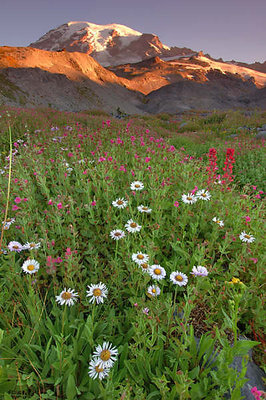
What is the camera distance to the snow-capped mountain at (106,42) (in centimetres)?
13962

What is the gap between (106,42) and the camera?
149 metres

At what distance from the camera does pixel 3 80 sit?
37438mm

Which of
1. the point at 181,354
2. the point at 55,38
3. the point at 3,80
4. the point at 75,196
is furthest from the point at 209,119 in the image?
the point at 55,38

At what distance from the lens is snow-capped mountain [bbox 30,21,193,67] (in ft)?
458

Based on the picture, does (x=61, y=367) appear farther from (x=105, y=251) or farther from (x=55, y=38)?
(x=55, y=38)

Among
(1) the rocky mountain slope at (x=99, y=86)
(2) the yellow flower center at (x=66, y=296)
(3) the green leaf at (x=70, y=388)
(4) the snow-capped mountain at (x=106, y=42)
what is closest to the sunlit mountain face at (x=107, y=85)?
(1) the rocky mountain slope at (x=99, y=86)

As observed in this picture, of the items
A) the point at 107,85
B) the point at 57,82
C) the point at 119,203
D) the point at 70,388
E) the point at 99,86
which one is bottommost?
the point at 70,388

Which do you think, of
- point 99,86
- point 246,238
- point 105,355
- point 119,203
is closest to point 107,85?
point 99,86

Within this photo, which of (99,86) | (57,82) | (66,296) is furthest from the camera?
(99,86)

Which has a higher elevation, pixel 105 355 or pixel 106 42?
pixel 106 42

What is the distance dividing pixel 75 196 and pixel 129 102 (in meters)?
58.1

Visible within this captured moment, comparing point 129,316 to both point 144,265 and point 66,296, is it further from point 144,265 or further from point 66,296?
point 66,296

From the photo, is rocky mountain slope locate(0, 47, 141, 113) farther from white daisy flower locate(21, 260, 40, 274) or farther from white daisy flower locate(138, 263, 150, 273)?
white daisy flower locate(138, 263, 150, 273)

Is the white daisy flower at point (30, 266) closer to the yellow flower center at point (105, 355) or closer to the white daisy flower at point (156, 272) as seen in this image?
the yellow flower center at point (105, 355)
